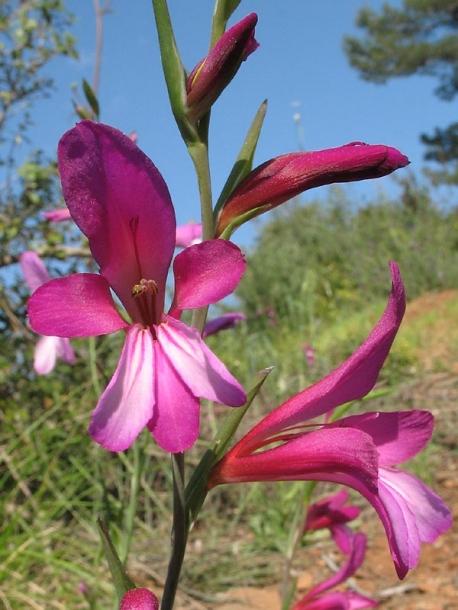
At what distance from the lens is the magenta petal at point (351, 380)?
2.87 ft

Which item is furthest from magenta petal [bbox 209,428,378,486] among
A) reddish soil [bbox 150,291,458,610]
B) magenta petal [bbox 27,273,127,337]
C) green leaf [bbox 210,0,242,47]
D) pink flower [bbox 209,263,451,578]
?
reddish soil [bbox 150,291,458,610]

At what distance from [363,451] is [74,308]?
15.4 inches

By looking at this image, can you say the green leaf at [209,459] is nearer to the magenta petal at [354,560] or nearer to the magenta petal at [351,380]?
the magenta petal at [351,380]

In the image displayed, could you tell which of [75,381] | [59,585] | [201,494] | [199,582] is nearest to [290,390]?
[75,381]

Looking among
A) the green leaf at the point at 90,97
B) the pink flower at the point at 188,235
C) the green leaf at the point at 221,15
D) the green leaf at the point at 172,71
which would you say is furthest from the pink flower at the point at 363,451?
the green leaf at the point at 90,97

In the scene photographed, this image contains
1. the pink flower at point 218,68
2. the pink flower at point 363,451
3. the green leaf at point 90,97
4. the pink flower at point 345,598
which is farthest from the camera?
the green leaf at point 90,97

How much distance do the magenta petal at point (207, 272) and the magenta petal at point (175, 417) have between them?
0.38 feet

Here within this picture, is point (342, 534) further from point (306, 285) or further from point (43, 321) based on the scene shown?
point (306, 285)

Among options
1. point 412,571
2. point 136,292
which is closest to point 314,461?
point 136,292

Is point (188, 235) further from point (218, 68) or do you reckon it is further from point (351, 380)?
point (351, 380)

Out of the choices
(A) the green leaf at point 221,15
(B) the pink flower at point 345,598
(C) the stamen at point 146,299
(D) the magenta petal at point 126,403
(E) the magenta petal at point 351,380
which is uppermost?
(A) the green leaf at point 221,15

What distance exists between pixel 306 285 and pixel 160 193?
332 centimetres

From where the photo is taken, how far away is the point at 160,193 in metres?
0.88

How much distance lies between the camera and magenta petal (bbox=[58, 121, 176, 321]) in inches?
32.5
